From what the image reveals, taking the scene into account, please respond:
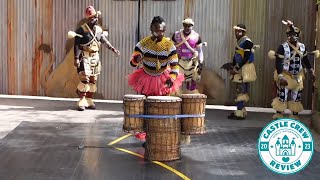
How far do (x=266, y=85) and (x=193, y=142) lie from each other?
4249mm

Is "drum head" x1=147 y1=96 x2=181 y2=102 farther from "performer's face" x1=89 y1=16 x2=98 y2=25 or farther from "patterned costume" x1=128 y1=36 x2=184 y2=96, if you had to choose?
"performer's face" x1=89 y1=16 x2=98 y2=25

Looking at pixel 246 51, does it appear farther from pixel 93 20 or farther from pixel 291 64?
pixel 93 20

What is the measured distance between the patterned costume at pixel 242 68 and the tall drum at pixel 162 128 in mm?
3608

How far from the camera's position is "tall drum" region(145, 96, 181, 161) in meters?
7.10

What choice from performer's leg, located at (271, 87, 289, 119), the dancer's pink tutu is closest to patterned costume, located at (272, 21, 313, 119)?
performer's leg, located at (271, 87, 289, 119)

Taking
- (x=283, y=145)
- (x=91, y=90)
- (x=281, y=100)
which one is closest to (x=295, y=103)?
(x=281, y=100)

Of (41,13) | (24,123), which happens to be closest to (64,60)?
(41,13)

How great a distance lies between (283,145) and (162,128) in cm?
172

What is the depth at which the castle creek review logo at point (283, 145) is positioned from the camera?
20.5 ft

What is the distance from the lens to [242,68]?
10.6 m

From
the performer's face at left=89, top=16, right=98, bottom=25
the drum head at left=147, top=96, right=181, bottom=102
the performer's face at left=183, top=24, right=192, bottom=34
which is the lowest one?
the drum head at left=147, top=96, right=181, bottom=102

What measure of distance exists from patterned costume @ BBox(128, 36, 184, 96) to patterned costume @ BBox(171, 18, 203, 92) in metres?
2.98

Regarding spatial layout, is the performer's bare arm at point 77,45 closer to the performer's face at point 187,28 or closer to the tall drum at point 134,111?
the performer's face at point 187,28

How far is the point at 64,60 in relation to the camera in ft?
41.5
